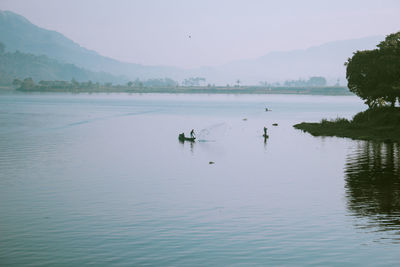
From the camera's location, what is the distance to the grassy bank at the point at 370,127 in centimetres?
8430

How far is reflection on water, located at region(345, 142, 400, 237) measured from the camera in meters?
35.2

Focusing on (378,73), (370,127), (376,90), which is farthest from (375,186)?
(378,73)

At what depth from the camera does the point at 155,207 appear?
3972cm

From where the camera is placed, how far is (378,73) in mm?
91375

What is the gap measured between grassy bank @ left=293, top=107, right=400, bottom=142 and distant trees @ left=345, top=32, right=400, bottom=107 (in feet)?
8.99

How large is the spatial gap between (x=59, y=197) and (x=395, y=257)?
29095mm

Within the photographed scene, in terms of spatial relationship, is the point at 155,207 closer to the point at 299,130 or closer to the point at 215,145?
the point at 215,145

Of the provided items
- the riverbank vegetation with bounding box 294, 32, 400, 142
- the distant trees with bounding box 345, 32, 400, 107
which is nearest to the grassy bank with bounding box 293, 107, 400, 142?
the riverbank vegetation with bounding box 294, 32, 400, 142

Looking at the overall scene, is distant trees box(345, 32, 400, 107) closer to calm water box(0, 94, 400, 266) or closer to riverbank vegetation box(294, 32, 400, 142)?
riverbank vegetation box(294, 32, 400, 142)

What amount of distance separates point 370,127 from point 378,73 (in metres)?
10.6

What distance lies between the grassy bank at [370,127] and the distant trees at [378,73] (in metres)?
2.74

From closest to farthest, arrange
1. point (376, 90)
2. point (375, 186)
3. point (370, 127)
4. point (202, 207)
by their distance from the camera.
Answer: point (202, 207)
point (375, 186)
point (376, 90)
point (370, 127)

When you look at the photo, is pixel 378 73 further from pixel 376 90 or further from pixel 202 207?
pixel 202 207

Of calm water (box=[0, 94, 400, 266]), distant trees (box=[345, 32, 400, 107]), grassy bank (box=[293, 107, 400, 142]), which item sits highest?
distant trees (box=[345, 32, 400, 107])
